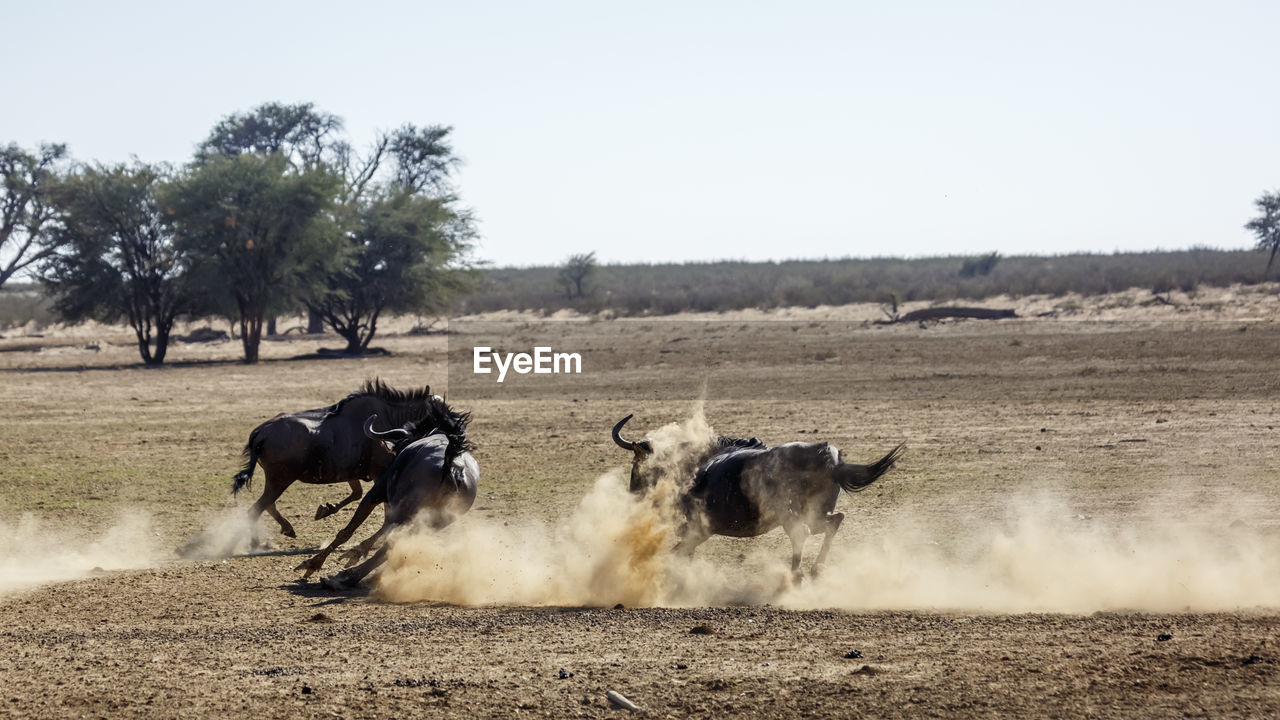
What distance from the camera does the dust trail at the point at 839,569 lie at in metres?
9.54

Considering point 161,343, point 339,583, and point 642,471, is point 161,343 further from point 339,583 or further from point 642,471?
point 642,471

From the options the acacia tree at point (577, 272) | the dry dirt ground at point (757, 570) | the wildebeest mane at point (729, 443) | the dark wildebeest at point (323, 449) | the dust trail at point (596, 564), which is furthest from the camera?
the acacia tree at point (577, 272)

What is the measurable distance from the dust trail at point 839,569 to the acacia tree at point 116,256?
3725cm

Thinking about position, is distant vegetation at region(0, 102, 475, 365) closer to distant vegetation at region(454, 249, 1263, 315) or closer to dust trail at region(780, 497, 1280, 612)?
distant vegetation at region(454, 249, 1263, 315)

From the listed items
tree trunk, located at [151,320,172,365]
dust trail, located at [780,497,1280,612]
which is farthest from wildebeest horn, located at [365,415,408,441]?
tree trunk, located at [151,320,172,365]

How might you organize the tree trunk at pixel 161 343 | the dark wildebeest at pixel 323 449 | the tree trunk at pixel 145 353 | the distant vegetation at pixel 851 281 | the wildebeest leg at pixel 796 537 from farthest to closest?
the distant vegetation at pixel 851 281 < the tree trunk at pixel 161 343 < the tree trunk at pixel 145 353 < the dark wildebeest at pixel 323 449 < the wildebeest leg at pixel 796 537

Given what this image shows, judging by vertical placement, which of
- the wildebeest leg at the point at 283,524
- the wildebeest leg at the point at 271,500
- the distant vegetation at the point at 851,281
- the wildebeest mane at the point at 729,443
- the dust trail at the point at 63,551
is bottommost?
the dust trail at the point at 63,551

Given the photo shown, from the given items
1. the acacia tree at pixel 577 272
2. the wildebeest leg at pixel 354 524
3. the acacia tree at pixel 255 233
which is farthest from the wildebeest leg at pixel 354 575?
the acacia tree at pixel 577 272

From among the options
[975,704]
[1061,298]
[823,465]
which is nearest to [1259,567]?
[823,465]

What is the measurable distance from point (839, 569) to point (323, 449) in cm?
560

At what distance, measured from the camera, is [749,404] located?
80.3 feet

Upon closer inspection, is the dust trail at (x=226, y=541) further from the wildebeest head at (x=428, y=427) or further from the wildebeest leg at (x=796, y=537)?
the wildebeest leg at (x=796, y=537)

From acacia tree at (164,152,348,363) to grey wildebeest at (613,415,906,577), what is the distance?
1422 inches

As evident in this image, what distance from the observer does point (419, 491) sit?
10.6 m
